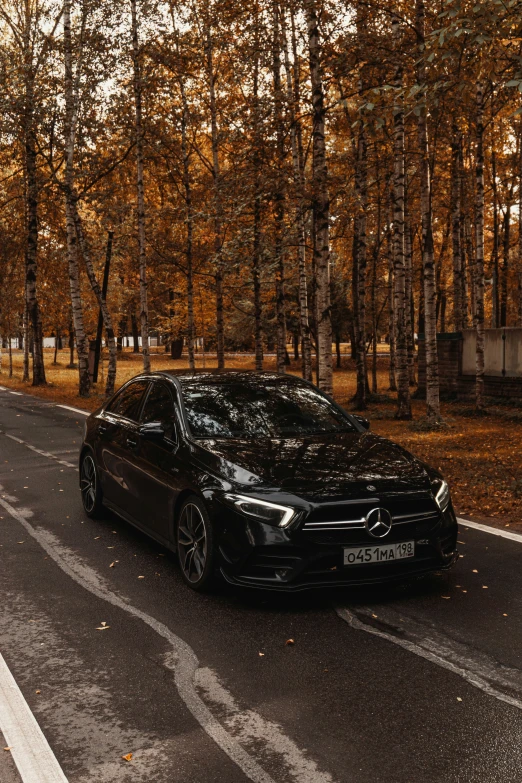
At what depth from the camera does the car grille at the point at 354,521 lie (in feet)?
16.4

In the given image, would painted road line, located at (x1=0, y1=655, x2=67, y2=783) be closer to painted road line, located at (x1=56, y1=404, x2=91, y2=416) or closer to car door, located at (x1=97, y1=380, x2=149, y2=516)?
car door, located at (x1=97, y1=380, x2=149, y2=516)

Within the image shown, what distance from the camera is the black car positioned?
502cm

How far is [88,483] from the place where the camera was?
8.13 meters

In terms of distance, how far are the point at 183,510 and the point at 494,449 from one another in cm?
842

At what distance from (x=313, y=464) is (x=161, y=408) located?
1.78 meters

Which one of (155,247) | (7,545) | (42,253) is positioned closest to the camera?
(7,545)

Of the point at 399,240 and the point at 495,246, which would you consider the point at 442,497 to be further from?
the point at 495,246

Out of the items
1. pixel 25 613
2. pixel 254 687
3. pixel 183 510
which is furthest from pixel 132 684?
pixel 183 510

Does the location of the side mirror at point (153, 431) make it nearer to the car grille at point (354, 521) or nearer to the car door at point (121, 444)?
the car door at point (121, 444)

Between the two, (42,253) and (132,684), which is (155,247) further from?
(132,684)

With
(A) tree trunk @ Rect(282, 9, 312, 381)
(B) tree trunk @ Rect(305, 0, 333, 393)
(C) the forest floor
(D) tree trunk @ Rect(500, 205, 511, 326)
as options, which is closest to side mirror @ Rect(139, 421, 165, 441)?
(C) the forest floor

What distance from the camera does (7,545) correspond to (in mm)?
7012

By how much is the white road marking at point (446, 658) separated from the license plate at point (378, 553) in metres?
0.36

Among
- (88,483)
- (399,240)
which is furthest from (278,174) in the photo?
(88,483)
